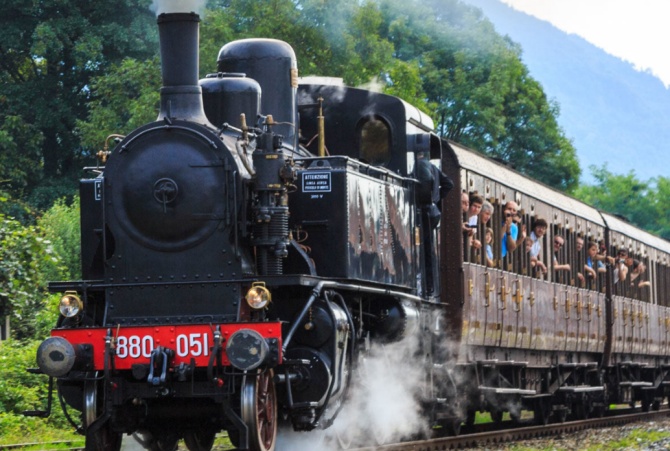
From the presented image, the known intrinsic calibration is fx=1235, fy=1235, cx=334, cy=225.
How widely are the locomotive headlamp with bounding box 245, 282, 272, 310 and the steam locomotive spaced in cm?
1

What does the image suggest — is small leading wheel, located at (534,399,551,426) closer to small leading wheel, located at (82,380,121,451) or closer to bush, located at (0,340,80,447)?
bush, located at (0,340,80,447)

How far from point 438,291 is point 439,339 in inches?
22.8

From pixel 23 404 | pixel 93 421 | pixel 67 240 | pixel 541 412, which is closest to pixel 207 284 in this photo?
pixel 93 421

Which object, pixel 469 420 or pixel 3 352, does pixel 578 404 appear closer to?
pixel 469 420

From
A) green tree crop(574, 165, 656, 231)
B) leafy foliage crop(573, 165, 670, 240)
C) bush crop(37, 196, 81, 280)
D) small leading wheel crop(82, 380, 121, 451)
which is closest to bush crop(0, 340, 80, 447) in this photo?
small leading wheel crop(82, 380, 121, 451)

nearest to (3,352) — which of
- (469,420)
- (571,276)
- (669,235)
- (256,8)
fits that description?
(469,420)

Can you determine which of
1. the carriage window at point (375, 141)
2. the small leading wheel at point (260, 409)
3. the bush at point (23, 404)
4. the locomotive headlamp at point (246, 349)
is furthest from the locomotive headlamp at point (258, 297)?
the bush at point (23, 404)

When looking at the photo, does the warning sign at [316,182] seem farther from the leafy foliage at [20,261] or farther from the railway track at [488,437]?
the leafy foliage at [20,261]

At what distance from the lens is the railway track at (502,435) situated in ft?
40.9

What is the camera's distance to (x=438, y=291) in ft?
43.8

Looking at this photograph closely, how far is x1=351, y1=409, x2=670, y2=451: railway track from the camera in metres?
12.5

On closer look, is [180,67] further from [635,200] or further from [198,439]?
[635,200]

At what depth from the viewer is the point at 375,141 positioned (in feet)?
39.1

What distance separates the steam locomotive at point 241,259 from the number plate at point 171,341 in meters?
0.01
